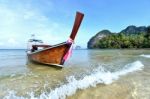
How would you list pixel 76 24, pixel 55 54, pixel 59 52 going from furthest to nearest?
1. pixel 55 54
2. pixel 59 52
3. pixel 76 24

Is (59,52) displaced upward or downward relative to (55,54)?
upward

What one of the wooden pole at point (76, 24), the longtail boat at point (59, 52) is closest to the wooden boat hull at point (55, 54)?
the longtail boat at point (59, 52)

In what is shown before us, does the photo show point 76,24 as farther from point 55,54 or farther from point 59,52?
point 55,54

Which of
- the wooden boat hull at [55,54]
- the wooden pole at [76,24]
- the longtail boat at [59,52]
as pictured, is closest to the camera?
the wooden pole at [76,24]

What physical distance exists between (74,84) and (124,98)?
199 centimetres

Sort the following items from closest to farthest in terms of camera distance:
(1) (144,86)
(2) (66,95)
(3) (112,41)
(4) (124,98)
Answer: (4) (124,98)
(2) (66,95)
(1) (144,86)
(3) (112,41)

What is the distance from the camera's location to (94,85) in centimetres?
709

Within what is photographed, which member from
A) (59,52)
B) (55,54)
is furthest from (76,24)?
(55,54)

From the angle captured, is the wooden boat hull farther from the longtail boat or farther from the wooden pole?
the wooden pole

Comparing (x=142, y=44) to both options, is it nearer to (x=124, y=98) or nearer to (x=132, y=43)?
(x=132, y=43)

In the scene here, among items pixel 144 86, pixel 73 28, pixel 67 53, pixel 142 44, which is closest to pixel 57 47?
pixel 67 53

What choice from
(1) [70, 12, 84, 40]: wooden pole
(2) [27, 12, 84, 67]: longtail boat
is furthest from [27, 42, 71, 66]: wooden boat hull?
(1) [70, 12, 84, 40]: wooden pole

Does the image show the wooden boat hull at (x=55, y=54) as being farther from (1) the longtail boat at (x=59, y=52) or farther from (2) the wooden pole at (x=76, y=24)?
(2) the wooden pole at (x=76, y=24)

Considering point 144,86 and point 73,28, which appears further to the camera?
point 73,28
